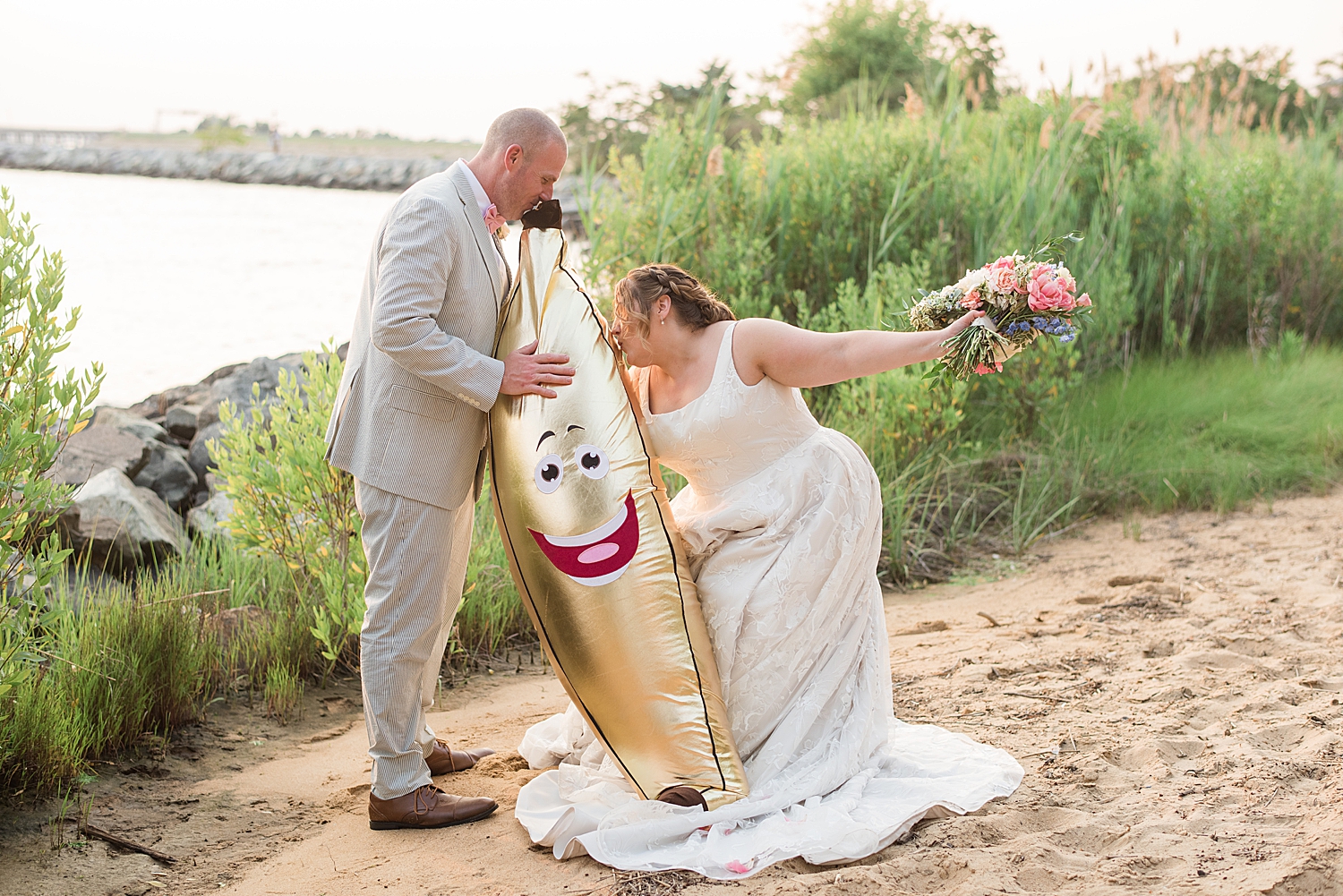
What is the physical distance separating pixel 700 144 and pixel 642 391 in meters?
4.16

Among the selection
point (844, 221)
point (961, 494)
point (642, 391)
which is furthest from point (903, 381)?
point (642, 391)

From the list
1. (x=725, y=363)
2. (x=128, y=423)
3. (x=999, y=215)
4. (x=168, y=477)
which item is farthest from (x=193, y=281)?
(x=725, y=363)

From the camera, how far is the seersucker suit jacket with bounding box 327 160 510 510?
2.87 meters

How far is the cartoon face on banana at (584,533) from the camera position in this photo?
3.01 meters

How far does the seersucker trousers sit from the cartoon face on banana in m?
0.33

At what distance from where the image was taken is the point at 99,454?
21.1ft

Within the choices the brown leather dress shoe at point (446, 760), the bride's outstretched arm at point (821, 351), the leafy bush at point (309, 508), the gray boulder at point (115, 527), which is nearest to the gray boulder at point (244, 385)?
the gray boulder at point (115, 527)

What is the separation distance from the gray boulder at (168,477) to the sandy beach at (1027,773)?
303 centimetres

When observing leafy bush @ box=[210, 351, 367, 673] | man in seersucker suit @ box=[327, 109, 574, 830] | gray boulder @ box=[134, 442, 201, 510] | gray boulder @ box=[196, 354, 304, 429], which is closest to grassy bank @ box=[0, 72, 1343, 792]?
leafy bush @ box=[210, 351, 367, 673]

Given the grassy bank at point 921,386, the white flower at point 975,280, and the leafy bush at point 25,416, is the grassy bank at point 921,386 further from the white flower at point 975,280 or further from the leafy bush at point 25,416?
the white flower at point 975,280

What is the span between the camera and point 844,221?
275 inches

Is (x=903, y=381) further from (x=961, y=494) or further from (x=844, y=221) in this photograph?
(x=844, y=221)

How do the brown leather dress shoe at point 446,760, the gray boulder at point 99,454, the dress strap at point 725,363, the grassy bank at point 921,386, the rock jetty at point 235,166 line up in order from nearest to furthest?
the dress strap at point 725,363 < the brown leather dress shoe at point 446,760 < the grassy bank at point 921,386 < the gray boulder at point 99,454 < the rock jetty at point 235,166

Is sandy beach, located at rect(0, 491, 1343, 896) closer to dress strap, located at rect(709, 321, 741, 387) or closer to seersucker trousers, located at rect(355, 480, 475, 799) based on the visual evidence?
seersucker trousers, located at rect(355, 480, 475, 799)
